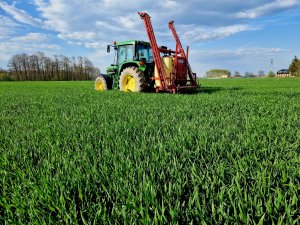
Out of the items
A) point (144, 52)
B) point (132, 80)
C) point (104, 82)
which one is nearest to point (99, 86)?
point (104, 82)

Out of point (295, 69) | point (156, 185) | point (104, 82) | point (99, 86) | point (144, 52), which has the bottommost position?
point (156, 185)

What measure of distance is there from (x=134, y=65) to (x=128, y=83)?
82cm

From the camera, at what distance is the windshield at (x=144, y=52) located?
1025 cm

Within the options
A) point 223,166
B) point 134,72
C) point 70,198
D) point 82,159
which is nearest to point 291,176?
point 223,166

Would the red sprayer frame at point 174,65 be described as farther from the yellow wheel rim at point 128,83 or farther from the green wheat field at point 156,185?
the green wheat field at point 156,185

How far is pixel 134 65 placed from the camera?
1033cm

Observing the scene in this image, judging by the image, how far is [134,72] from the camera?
9562 millimetres

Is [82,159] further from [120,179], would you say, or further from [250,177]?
[250,177]

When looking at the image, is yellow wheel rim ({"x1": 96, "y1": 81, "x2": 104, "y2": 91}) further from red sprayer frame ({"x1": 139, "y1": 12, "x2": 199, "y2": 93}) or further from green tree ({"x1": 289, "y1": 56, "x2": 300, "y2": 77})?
green tree ({"x1": 289, "y1": 56, "x2": 300, "y2": 77})

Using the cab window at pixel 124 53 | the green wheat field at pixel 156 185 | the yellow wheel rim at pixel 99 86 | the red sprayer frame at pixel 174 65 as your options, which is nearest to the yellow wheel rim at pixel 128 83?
the cab window at pixel 124 53

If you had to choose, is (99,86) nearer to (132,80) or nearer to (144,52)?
(132,80)

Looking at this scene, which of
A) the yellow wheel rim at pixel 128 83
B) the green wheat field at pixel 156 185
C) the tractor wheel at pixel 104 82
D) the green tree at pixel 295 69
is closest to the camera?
the green wheat field at pixel 156 185

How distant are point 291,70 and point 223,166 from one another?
8055cm

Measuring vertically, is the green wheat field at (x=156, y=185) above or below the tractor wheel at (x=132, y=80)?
below
